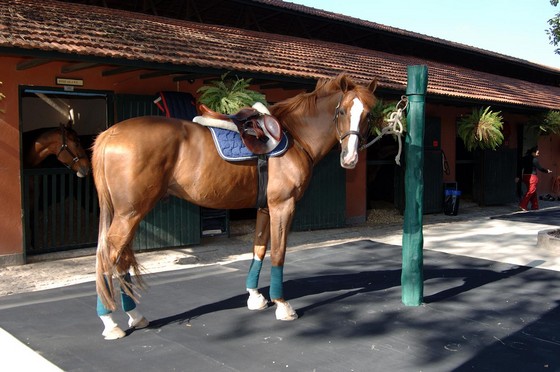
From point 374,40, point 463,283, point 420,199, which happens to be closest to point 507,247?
point 463,283

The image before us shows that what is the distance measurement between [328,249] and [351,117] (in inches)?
153

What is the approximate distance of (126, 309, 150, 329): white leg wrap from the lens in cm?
420

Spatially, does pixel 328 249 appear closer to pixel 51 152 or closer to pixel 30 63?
pixel 51 152

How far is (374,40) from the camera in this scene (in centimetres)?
1550

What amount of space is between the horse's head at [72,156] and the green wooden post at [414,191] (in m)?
4.85

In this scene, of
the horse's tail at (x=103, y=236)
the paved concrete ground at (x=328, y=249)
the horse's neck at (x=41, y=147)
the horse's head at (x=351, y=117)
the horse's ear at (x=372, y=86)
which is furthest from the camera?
the horse's neck at (x=41, y=147)

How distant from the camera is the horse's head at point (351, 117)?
4.31 metres

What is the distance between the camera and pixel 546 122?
14781mm

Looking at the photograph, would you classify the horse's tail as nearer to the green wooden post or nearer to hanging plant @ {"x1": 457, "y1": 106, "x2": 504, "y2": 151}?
the green wooden post

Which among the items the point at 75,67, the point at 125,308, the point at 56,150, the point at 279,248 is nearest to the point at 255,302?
the point at 279,248

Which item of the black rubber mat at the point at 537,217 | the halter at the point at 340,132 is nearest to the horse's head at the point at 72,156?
the halter at the point at 340,132

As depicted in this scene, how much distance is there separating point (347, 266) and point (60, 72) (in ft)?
15.8

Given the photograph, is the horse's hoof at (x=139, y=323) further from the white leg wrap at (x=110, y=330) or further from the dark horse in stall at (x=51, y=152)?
the dark horse in stall at (x=51, y=152)

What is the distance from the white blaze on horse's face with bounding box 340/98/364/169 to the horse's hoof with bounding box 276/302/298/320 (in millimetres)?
1325
